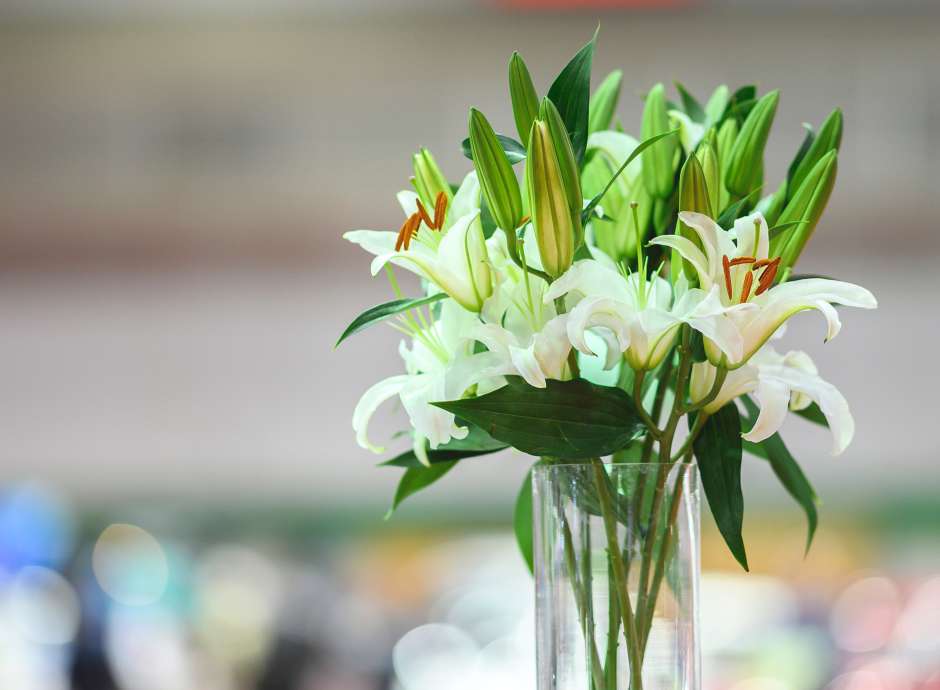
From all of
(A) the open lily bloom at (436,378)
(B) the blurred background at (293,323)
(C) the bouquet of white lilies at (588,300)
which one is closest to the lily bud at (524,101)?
(C) the bouquet of white lilies at (588,300)

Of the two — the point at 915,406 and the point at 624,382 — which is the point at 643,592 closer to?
the point at 624,382

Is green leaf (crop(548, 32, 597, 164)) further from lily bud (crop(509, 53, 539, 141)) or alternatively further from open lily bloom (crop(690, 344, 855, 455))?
open lily bloom (crop(690, 344, 855, 455))

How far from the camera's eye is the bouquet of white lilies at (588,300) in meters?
0.59

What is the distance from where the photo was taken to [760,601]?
2771mm

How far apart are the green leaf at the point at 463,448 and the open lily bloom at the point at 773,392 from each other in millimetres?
112

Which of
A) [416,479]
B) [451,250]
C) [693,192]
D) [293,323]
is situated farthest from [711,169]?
[293,323]

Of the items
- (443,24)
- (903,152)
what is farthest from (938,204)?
(443,24)

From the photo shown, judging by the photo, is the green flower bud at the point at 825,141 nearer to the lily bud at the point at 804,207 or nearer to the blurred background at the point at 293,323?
the lily bud at the point at 804,207

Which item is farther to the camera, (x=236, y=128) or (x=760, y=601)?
(x=236, y=128)

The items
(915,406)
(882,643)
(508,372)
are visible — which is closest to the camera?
(508,372)

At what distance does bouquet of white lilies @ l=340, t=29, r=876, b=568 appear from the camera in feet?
1.93

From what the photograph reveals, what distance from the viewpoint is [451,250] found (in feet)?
2.01

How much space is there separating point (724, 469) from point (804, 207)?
143 mm

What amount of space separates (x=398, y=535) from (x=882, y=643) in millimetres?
1153
